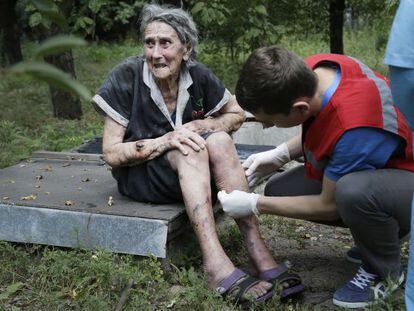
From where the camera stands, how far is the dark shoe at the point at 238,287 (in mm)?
2357

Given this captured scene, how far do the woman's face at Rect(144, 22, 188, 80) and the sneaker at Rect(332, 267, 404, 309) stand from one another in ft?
3.96

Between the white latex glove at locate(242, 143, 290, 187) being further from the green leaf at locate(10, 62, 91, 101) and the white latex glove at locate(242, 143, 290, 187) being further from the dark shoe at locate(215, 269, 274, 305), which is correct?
the green leaf at locate(10, 62, 91, 101)

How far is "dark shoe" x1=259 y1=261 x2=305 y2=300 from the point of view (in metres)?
2.41

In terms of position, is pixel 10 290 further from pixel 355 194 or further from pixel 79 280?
pixel 355 194

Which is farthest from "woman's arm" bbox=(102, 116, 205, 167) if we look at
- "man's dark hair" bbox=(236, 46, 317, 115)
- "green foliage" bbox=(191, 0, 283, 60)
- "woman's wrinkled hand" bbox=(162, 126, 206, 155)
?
"green foliage" bbox=(191, 0, 283, 60)

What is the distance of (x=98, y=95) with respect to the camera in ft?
9.22

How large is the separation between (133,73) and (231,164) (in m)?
0.66

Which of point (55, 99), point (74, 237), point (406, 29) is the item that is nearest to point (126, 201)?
point (74, 237)

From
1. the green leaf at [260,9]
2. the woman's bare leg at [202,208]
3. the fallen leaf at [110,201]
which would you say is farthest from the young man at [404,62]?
the green leaf at [260,9]

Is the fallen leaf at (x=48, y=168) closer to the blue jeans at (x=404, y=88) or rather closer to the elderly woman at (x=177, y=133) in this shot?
the elderly woman at (x=177, y=133)

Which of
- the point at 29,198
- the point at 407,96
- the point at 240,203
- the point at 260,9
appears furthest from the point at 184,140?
the point at 260,9

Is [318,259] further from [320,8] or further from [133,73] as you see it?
[320,8]

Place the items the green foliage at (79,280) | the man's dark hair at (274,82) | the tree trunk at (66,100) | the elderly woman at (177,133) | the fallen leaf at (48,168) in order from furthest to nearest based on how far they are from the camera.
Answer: the tree trunk at (66,100) < the fallen leaf at (48,168) < the elderly woman at (177,133) < the green foliage at (79,280) < the man's dark hair at (274,82)

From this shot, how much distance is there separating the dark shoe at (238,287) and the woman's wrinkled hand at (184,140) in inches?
21.7
